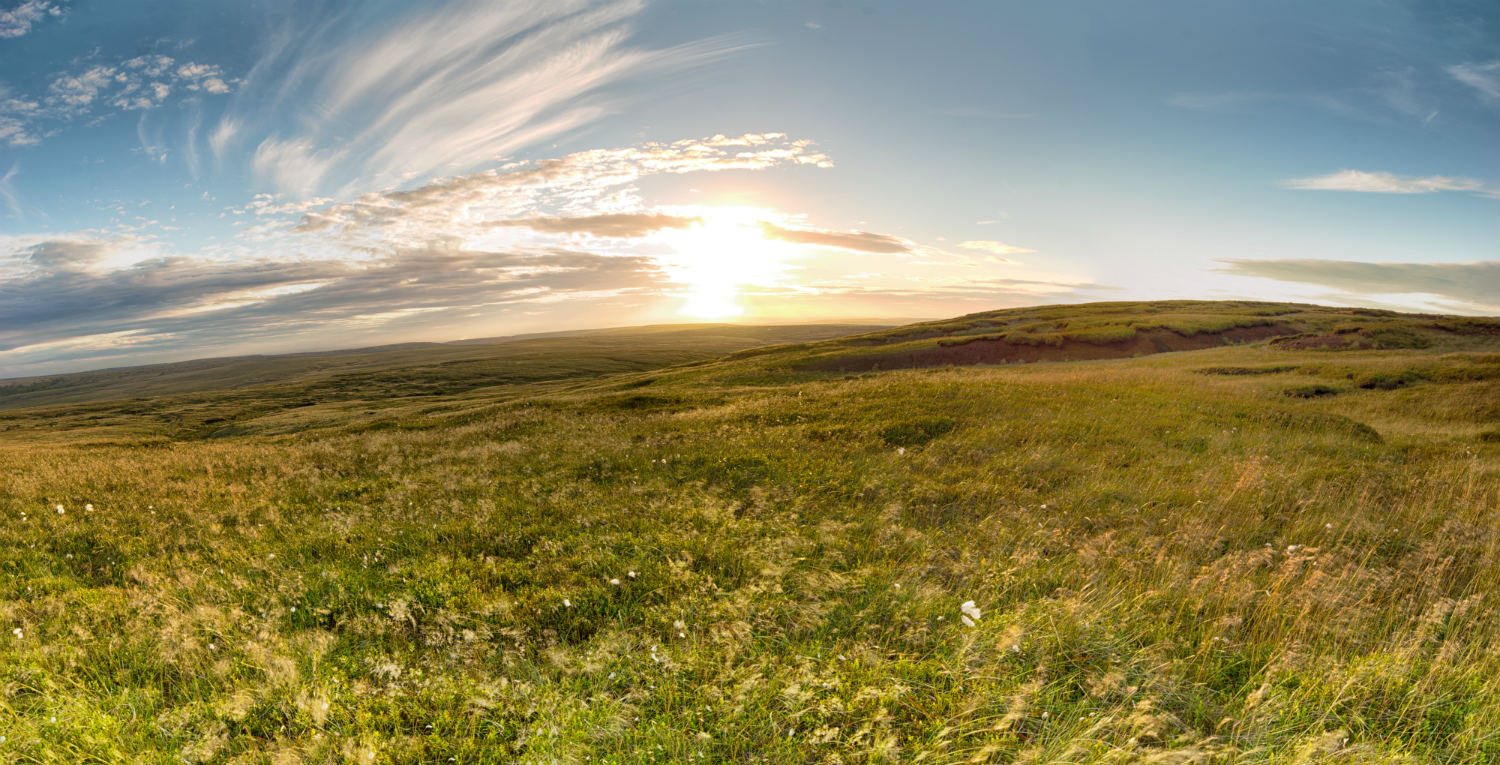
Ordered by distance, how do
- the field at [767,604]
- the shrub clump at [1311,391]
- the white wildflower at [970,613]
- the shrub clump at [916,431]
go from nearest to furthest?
the field at [767,604], the white wildflower at [970,613], the shrub clump at [916,431], the shrub clump at [1311,391]

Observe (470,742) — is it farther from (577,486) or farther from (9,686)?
(577,486)

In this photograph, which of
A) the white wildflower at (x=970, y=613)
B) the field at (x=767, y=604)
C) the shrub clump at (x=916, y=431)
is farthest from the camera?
the shrub clump at (x=916, y=431)

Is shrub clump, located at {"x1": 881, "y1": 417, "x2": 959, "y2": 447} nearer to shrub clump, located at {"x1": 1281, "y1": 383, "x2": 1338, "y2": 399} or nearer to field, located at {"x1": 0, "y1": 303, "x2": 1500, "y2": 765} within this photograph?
field, located at {"x1": 0, "y1": 303, "x2": 1500, "y2": 765}

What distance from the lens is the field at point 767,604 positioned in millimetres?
4250

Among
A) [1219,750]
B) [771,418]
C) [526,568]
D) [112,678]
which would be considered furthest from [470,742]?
[771,418]

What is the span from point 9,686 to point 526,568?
397 cm

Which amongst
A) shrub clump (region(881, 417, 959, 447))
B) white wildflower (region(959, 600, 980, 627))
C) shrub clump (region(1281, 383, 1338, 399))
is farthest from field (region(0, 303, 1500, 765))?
shrub clump (region(1281, 383, 1338, 399))

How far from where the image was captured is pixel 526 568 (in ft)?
22.5

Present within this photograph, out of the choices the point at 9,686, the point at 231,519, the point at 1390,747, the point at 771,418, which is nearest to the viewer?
the point at 1390,747

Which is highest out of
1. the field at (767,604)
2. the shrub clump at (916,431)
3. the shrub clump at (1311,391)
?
the shrub clump at (916,431)

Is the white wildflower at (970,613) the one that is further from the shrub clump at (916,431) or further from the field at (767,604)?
the shrub clump at (916,431)

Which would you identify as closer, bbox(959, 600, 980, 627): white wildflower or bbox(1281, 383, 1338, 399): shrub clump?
bbox(959, 600, 980, 627): white wildflower

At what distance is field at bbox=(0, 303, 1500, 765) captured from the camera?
425cm

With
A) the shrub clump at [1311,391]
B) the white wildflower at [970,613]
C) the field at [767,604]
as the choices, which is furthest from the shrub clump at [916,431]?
the shrub clump at [1311,391]
